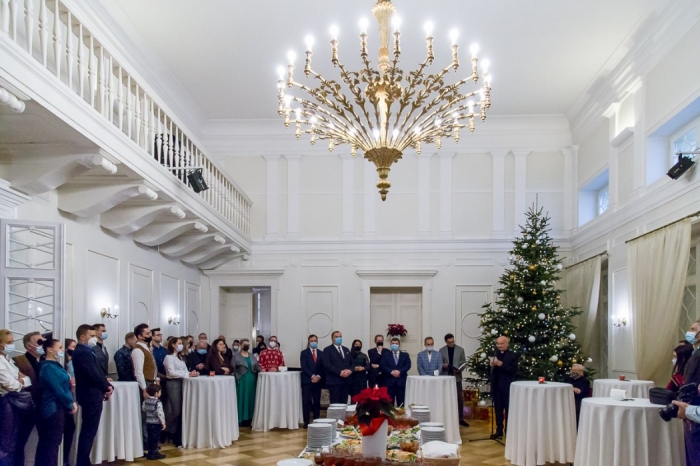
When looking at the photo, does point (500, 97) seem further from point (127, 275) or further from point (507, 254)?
point (127, 275)

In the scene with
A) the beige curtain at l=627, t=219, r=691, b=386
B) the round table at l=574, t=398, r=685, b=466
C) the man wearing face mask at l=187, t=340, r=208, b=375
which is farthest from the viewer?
the man wearing face mask at l=187, t=340, r=208, b=375

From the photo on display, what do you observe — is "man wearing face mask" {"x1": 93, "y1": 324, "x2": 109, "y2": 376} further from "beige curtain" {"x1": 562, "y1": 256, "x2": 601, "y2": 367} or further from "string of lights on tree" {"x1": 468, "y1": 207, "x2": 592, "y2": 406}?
"beige curtain" {"x1": 562, "y1": 256, "x2": 601, "y2": 367}

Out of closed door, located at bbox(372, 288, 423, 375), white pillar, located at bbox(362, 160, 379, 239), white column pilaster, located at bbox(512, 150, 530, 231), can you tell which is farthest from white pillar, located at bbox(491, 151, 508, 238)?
white pillar, located at bbox(362, 160, 379, 239)

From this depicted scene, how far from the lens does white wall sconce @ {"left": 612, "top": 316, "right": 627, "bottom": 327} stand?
10.8 meters

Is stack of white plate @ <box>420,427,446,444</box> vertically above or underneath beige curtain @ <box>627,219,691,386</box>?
underneath

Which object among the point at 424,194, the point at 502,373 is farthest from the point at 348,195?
the point at 502,373

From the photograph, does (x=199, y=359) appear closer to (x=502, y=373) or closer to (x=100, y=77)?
(x=502, y=373)

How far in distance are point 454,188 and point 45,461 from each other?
10083 millimetres

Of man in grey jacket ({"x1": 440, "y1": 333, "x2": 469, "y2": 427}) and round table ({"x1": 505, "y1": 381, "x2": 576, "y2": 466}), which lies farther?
man in grey jacket ({"x1": 440, "y1": 333, "x2": 469, "y2": 427})

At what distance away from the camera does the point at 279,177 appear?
1506 centimetres

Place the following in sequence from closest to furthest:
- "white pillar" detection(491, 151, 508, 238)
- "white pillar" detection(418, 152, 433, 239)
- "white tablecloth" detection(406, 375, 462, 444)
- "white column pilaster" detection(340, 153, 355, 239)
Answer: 1. "white tablecloth" detection(406, 375, 462, 444)
2. "white pillar" detection(491, 151, 508, 238)
3. "white pillar" detection(418, 152, 433, 239)
4. "white column pilaster" detection(340, 153, 355, 239)

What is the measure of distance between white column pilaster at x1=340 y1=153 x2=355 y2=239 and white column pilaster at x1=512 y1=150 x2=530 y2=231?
3.40 m

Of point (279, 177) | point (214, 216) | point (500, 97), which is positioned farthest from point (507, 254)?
point (214, 216)

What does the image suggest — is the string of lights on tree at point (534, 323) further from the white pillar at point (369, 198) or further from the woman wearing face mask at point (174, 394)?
the woman wearing face mask at point (174, 394)
